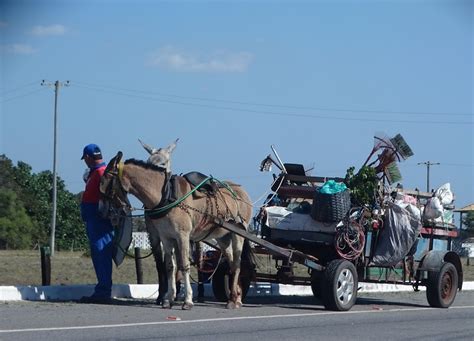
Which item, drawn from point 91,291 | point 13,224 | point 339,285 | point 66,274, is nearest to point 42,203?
point 13,224

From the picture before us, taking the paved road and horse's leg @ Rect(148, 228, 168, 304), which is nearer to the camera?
the paved road

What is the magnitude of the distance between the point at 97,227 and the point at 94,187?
2.15ft

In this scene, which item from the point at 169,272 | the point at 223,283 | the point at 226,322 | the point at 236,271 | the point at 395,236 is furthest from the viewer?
the point at 223,283

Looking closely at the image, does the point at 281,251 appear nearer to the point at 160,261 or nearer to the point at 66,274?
the point at 160,261

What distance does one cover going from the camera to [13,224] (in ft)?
208

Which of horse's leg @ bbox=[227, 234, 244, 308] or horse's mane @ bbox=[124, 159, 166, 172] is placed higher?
horse's mane @ bbox=[124, 159, 166, 172]

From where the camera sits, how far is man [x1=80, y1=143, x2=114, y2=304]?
15625 mm

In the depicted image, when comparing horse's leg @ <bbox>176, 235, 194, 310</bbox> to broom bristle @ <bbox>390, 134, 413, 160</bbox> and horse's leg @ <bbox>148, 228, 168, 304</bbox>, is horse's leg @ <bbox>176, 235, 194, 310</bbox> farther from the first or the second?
broom bristle @ <bbox>390, 134, 413, 160</bbox>

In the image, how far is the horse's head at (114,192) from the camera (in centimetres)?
1469

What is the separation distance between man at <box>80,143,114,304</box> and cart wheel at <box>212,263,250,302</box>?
6.71 feet

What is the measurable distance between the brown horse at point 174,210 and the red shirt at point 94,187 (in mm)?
730

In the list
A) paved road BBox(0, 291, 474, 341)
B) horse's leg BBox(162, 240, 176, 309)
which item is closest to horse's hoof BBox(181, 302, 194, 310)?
paved road BBox(0, 291, 474, 341)

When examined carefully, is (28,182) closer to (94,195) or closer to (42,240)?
(42,240)

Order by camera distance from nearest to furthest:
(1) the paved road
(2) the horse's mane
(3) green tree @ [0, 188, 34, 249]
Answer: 1. (1) the paved road
2. (2) the horse's mane
3. (3) green tree @ [0, 188, 34, 249]
